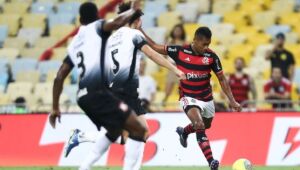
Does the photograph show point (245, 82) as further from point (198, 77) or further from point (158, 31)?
point (198, 77)

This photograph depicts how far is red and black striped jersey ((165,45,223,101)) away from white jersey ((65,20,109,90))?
3.70 meters

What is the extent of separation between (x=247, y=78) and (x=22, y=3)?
928 cm

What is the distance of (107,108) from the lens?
41.8 feet

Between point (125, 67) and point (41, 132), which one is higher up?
point (125, 67)

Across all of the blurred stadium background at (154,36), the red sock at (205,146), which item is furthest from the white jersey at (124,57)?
the blurred stadium background at (154,36)

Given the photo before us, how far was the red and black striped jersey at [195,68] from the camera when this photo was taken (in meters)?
16.3

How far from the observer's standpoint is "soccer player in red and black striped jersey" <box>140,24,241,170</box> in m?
16.1

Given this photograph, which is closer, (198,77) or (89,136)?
(89,136)

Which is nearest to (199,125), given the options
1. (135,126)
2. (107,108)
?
(135,126)

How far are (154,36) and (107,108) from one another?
13.1 m

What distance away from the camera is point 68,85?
2430 centimetres

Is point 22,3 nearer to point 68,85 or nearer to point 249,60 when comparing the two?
point 68,85

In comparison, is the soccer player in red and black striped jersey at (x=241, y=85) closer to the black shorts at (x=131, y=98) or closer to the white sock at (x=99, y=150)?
the black shorts at (x=131, y=98)

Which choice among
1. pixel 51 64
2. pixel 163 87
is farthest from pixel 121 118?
pixel 51 64
